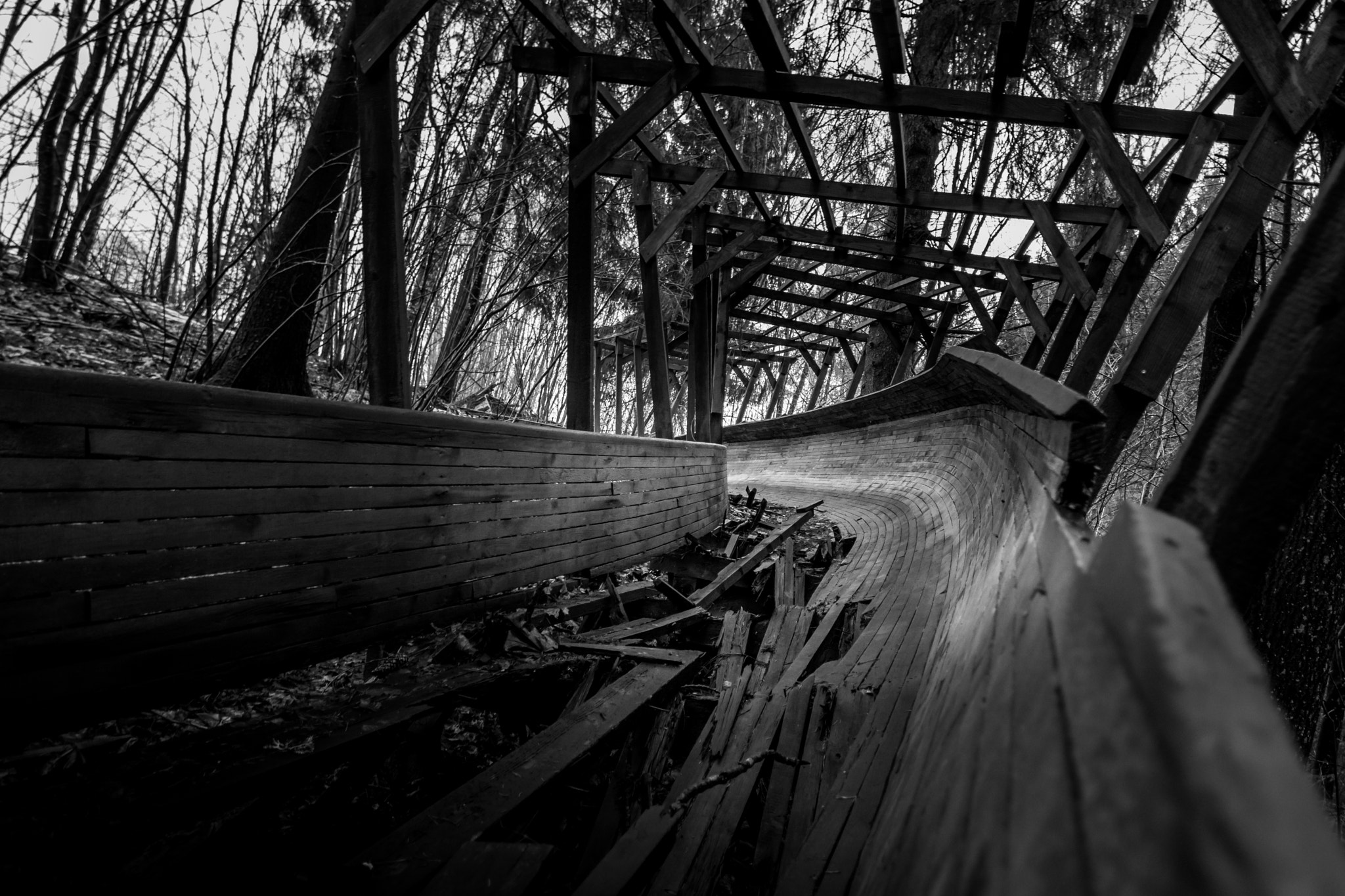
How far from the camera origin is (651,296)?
772cm

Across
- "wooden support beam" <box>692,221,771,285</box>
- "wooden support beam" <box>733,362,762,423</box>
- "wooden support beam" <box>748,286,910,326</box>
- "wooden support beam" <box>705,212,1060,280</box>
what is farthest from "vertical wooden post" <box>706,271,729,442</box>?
"wooden support beam" <box>733,362,762,423</box>

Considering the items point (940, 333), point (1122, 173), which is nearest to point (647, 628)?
point (1122, 173)

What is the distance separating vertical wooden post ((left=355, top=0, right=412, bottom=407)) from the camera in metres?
3.26

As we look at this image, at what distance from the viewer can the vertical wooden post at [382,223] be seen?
128 inches

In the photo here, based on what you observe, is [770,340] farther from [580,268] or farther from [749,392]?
[580,268]

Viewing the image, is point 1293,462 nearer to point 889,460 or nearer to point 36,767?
point 36,767

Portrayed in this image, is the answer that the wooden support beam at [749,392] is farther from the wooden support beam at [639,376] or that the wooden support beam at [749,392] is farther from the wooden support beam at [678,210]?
the wooden support beam at [678,210]

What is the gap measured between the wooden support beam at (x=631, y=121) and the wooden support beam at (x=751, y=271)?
538cm

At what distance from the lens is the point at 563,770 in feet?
6.42

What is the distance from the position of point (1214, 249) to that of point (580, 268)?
4005 millimetres

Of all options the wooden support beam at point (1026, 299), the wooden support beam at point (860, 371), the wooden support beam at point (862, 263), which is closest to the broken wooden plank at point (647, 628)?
the wooden support beam at point (1026, 299)

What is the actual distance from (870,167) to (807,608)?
843 centimetres

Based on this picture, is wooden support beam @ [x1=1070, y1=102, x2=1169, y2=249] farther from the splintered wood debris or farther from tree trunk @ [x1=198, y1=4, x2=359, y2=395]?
tree trunk @ [x1=198, y1=4, x2=359, y2=395]

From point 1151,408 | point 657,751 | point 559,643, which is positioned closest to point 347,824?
point 657,751
